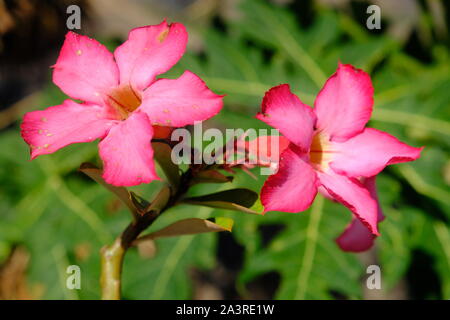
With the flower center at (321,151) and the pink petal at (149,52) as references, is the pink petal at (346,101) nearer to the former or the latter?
the flower center at (321,151)

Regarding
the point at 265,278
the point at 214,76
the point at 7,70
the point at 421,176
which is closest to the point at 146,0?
the point at 7,70

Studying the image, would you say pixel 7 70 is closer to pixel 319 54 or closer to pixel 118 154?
pixel 319 54

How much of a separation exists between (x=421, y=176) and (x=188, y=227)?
689 mm

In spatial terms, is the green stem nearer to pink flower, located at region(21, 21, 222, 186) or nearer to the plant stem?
the plant stem

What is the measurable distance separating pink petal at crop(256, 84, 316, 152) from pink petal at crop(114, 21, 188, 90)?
85 millimetres

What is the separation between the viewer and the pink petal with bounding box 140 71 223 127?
353mm

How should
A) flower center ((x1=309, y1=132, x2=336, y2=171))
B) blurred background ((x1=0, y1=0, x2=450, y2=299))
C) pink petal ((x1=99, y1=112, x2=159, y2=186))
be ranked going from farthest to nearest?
1. blurred background ((x1=0, y1=0, x2=450, y2=299))
2. flower center ((x1=309, y1=132, x2=336, y2=171))
3. pink petal ((x1=99, y1=112, x2=159, y2=186))

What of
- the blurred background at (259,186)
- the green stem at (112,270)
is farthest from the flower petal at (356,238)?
the blurred background at (259,186)

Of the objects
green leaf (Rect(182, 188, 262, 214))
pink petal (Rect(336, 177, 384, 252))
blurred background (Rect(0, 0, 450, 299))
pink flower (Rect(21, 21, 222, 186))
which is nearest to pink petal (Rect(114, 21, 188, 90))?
pink flower (Rect(21, 21, 222, 186))

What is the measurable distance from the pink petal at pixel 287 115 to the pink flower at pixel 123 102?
0.04 meters

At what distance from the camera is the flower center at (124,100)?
412mm

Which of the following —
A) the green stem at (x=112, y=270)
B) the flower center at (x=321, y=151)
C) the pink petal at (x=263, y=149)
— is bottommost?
the green stem at (x=112, y=270)

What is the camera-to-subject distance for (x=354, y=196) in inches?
15.2

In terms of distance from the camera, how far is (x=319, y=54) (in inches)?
41.3
